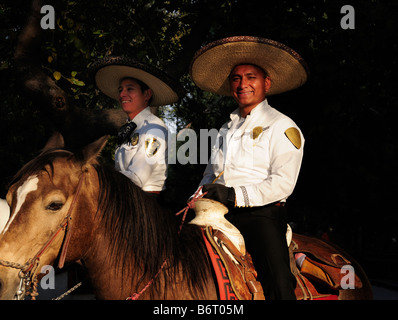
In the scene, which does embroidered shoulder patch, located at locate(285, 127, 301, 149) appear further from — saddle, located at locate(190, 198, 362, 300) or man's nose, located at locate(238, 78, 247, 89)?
saddle, located at locate(190, 198, 362, 300)

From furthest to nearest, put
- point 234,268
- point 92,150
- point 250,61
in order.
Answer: point 250,61 → point 234,268 → point 92,150

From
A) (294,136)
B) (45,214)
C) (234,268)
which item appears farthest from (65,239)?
(294,136)

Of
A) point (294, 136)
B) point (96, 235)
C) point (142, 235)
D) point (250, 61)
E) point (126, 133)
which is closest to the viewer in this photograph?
point (96, 235)

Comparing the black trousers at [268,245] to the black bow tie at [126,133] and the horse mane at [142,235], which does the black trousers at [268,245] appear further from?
the black bow tie at [126,133]

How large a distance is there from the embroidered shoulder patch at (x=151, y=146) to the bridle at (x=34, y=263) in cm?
133

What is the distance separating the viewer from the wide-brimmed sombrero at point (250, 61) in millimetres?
3926

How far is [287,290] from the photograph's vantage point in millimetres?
3137

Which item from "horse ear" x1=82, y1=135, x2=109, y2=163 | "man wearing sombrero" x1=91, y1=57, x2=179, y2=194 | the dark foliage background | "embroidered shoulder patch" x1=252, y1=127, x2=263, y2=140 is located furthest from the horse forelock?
"embroidered shoulder patch" x1=252, y1=127, x2=263, y2=140

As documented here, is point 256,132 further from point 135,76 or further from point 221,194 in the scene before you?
point 135,76

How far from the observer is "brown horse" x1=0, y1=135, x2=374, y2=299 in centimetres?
243

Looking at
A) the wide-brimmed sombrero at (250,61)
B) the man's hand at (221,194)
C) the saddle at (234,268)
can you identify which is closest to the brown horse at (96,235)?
the saddle at (234,268)

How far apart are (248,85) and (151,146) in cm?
109

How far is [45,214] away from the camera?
98.3 inches
